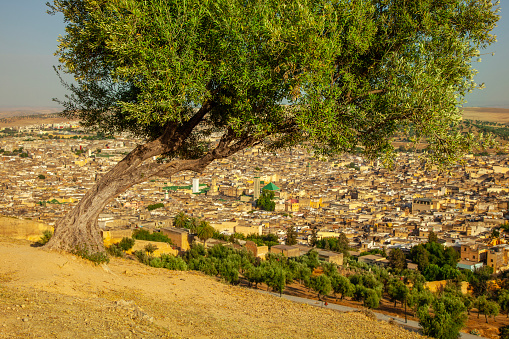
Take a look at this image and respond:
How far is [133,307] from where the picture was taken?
15.2 feet

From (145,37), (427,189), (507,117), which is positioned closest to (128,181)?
(145,37)

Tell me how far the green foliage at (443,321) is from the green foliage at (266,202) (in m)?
38.1

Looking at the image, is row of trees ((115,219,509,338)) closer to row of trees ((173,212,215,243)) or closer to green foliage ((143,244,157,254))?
green foliage ((143,244,157,254))

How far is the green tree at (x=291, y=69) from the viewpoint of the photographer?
5199 millimetres

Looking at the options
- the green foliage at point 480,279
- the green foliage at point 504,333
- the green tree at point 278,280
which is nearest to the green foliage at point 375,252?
the green foliage at point 480,279

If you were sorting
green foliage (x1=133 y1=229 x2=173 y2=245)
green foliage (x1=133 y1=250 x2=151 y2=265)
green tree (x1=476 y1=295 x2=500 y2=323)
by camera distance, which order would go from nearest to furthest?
green foliage (x1=133 y1=250 x2=151 y2=265), green tree (x1=476 y1=295 x2=500 y2=323), green foliage (x1=133 y1=229 x2=173 y2=245)

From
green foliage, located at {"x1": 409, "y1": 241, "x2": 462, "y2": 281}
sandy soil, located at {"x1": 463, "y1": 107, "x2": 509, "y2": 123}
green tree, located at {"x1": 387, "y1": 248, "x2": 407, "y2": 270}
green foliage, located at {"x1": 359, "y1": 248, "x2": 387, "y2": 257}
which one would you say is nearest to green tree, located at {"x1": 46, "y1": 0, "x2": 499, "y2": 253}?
green foliage, located at {"x1": 409, "y1": 241, "x2": 462, "y2": 281}

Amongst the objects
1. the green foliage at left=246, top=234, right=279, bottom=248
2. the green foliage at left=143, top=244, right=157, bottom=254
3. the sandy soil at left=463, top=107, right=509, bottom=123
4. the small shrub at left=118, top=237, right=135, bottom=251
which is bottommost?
the green foliage at left=246, top=234, right=279, bottom=248

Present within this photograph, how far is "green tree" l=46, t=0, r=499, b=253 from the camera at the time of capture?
520 centimetres

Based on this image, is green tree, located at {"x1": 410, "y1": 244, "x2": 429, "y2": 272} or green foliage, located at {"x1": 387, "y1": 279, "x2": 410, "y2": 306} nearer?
green foliage, located at {"x1": 387, "y1": 279, "x2": 410, "y2": 306}

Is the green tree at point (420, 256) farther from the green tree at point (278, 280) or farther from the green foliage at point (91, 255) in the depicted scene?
the green foliage at point (91, 255)

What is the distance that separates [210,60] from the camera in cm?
555

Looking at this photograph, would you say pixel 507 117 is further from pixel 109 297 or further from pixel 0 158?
pixel 109 297

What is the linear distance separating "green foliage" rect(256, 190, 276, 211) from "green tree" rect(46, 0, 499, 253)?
45334 mm
